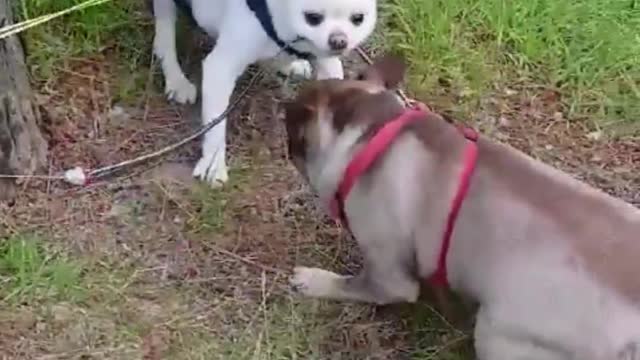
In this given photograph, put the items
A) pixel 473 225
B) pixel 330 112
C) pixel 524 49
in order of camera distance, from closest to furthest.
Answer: pixel 473 225 → pixel 330 112 → pixel 524 49

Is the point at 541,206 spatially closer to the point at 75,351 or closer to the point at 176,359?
the point at 176,359

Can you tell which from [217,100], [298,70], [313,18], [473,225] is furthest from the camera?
[298,70]

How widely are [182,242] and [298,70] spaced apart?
66 centimetres

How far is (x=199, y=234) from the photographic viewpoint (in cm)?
299

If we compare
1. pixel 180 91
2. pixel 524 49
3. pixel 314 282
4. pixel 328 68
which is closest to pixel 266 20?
pixel 328 68

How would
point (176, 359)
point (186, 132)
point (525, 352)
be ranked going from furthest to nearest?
point (186, 132) < point (176, 359) < point (525, 352)

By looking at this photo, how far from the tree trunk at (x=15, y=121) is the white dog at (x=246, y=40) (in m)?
0.36

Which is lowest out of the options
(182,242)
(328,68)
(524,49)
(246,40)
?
(182,242)

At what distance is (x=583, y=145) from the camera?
11.1ft

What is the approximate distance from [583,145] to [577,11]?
47 centimetres

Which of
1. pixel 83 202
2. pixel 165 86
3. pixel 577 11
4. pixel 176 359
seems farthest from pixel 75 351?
pixel 577 11

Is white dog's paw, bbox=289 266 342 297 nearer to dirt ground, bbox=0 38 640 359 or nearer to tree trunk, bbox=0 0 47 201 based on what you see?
dirt ground, bbox=0 38 640 359

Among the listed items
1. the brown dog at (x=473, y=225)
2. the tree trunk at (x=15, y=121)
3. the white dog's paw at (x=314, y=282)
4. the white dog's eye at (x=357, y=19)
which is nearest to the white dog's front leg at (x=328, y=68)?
the white dog's eye at (x=357, y=19)

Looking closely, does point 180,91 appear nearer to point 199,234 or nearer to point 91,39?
point 91,39
